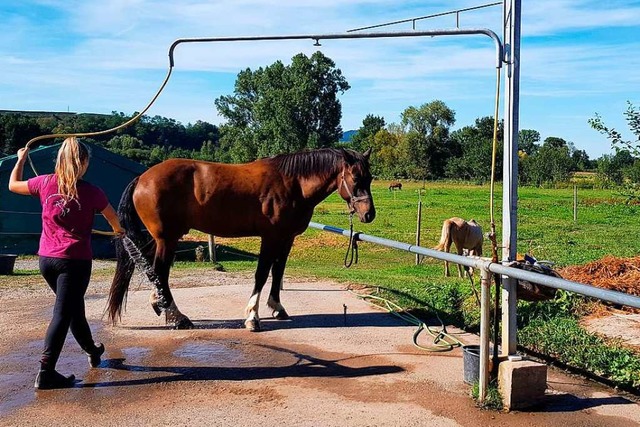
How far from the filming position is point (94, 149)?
16.1 m

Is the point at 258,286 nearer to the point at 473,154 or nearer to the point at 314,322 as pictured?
the point at 314,322

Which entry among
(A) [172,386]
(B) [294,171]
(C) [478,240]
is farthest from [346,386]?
(C) [478,240]

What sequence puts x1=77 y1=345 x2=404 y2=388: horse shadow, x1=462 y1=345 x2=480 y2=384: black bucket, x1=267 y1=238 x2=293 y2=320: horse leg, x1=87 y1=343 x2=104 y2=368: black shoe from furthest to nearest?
x1=267 y1=238 x2=293 y2=320: horse leg, x1=87 y1=343 x2=104 y2=368: black shoe, x1=77 y1=345 x2=404 y2=388: horse shadow, x1=462 y1=345 x2=480 y2=384: black bucket

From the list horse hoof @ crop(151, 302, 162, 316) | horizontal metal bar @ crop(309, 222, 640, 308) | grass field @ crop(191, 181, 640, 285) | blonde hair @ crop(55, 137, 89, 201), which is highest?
blonde hair @ crop(55, 137, 89, 201)

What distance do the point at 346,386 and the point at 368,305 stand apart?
9.71 ft

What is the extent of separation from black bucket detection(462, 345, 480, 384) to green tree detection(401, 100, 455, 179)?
68383 mm

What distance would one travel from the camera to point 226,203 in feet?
21.4

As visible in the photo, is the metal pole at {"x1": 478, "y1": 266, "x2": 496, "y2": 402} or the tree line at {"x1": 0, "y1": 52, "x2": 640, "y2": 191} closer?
the metal pole at {"x1": 478, "y1": 266, "x2": 496, "y2": 402}

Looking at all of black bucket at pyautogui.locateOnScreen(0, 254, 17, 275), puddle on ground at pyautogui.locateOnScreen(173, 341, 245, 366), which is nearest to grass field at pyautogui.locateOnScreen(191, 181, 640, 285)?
puddle on ground at pyautogui.locateOnScreen(173, 341, 245, 366)

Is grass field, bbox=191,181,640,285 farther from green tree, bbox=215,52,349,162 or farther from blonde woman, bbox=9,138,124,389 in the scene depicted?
green tree, bbox=215,52,349,162

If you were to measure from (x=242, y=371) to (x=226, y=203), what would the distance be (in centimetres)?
204

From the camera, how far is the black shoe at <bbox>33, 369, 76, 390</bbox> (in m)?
4.60

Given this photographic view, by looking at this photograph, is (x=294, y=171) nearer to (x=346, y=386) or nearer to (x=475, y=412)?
(x=346, y=386)

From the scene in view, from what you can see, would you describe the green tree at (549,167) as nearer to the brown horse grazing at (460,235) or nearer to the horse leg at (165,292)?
the brown horse grazing at (460,235)
